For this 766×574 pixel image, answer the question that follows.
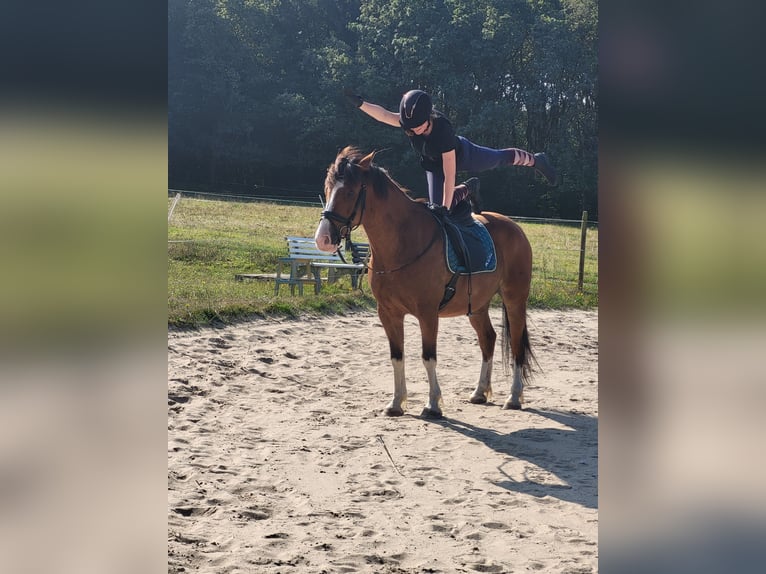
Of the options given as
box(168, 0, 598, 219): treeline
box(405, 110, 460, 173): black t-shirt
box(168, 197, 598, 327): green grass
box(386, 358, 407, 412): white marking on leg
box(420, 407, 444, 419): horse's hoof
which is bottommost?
box(420, 407, 444, 419): horse's hoof

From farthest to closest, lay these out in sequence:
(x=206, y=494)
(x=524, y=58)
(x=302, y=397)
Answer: (x=524, y=58) < (x=302, y=397) < (x=206, y=494)

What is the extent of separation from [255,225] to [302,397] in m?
12.4

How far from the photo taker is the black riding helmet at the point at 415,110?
19.9ft

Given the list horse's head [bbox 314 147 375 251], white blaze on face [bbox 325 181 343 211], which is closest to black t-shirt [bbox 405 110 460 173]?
horse's head [bbox 314 147 375 251]

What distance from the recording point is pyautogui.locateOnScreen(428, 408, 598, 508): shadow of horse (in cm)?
425

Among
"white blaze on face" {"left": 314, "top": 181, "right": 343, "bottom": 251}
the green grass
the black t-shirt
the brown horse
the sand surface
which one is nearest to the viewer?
the sand surface

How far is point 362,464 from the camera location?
4.69 m

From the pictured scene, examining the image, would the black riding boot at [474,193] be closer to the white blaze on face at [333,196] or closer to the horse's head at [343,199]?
the horse's head at [343,199]

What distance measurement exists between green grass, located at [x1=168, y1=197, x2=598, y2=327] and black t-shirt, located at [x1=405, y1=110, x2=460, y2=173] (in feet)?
10.5

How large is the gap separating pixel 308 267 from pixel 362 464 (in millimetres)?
6747

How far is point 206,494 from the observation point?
13.2 feet

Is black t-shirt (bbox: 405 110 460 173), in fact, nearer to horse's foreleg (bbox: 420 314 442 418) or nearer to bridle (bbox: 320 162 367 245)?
bridle (bbox: 320 162 367 245)
